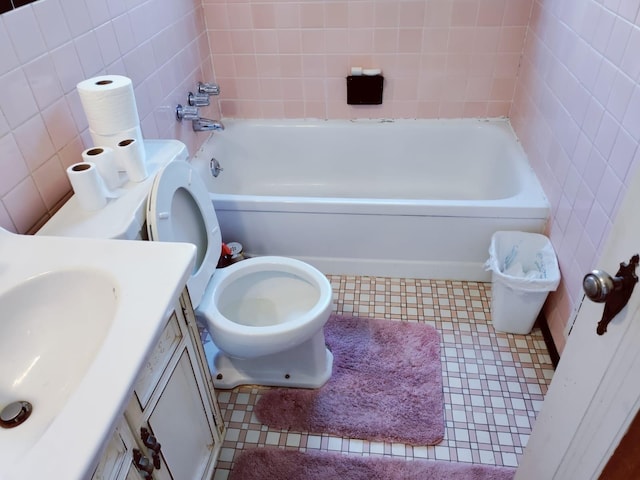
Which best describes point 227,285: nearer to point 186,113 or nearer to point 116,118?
point 116,118

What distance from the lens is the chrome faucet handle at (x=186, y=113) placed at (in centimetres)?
197

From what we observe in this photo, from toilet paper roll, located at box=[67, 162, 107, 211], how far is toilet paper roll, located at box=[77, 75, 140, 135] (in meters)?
0.11

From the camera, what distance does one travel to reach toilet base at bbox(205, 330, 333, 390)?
163 cm

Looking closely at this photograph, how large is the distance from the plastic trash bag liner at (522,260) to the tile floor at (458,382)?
233 millimetres

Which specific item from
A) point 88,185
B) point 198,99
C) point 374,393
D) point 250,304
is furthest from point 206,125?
point 374,393

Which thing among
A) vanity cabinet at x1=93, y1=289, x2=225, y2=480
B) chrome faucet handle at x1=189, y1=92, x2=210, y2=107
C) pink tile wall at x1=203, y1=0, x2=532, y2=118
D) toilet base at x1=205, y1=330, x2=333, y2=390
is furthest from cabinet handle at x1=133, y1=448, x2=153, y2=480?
pink tile wall at x1=203, y1=0, x2=532, y2=118

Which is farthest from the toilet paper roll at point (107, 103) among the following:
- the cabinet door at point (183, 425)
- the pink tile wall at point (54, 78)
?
the cabinet door at point (183, 425)

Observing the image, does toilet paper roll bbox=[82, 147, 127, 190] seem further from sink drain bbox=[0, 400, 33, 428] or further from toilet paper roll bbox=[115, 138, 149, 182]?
sink drain bbox=[0, 400, 33, 428]

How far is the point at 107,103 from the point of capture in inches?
46.7

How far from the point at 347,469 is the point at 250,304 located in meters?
0.60

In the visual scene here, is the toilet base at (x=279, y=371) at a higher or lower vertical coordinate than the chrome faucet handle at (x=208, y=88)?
lower

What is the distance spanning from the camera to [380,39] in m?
2.19

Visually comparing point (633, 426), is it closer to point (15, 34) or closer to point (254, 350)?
point (254, 350)

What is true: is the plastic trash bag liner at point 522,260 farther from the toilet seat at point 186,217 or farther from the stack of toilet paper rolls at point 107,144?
the stack of toilet paper rolls at point 107,144
